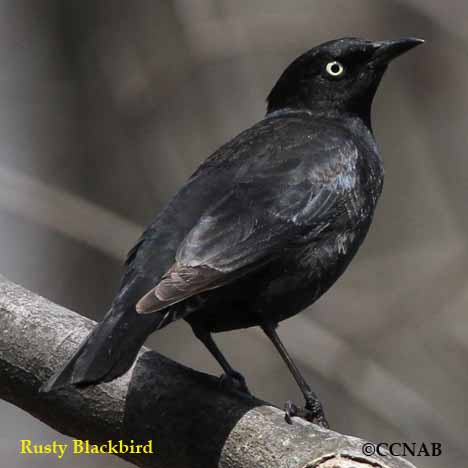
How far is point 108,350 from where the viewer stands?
11.9 ft

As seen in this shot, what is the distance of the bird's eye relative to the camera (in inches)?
224

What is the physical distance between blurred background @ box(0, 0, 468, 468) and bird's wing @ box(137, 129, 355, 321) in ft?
9.15

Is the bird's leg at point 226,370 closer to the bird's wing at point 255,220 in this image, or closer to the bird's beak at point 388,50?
the bird's wing at point 255,220

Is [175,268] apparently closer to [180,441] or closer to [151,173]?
[180,441]

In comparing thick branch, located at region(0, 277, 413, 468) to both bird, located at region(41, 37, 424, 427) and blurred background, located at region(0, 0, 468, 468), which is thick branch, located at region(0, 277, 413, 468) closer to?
bird, located at region(41, 37, 424, 427)

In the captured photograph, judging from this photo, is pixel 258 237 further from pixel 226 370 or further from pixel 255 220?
pixel 226 370

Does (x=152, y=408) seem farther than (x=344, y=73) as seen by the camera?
No

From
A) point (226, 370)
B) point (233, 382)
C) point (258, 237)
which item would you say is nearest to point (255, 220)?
point (258, 237)

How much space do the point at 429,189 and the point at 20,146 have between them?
11.5ft

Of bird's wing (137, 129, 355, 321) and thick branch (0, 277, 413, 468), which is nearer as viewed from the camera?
thick branch (0, 277, 413, 468)

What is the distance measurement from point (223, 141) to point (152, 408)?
4849 millimetres

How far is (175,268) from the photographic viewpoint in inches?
164

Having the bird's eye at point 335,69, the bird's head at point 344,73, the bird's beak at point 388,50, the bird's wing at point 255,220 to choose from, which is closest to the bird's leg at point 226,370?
the bird's wing at point 255,220

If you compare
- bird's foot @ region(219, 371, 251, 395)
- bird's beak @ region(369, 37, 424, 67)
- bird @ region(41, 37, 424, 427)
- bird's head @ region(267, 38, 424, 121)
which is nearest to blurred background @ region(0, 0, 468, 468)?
bird's head @ region(267, 38, 424, 121)
